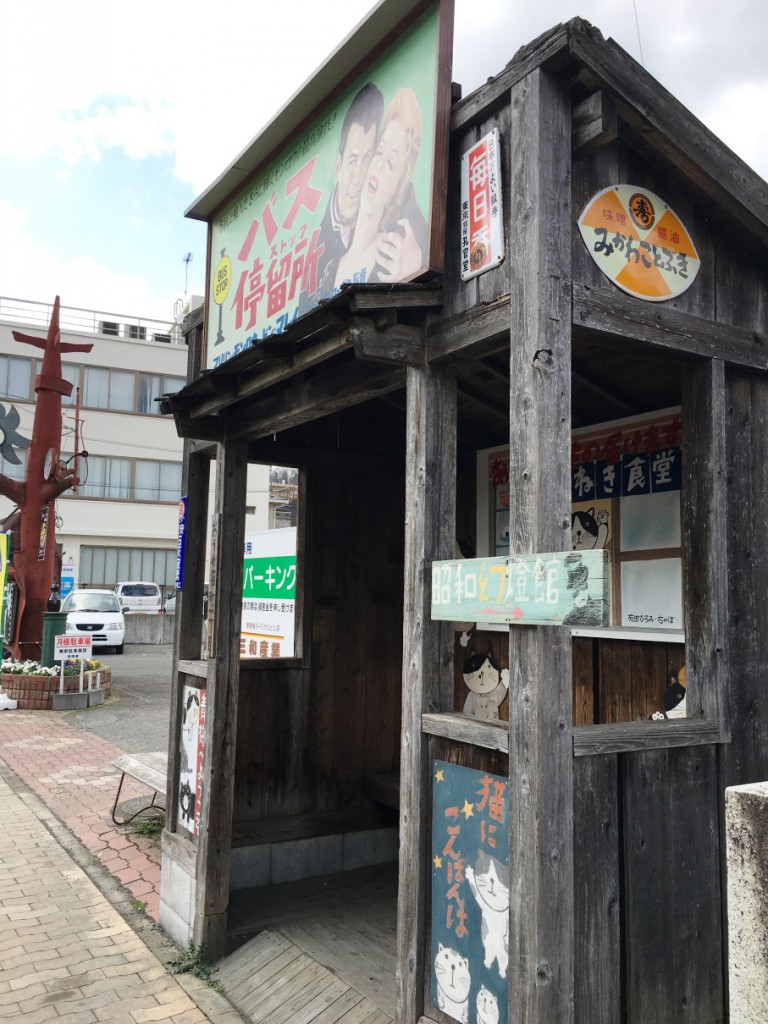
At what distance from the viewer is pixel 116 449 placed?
3167cm

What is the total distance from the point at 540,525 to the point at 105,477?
30.7 meters

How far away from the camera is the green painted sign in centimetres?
265

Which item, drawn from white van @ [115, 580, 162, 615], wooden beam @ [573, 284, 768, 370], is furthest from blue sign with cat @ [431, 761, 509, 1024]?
white van @ [115, 580, 162, 615]

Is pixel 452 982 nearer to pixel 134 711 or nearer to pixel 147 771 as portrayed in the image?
pixel 147 771

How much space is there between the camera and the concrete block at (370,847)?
19.9ft

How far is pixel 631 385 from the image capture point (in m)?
4.77

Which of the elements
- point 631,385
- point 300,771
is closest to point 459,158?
point 631,385

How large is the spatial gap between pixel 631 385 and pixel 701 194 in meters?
1.28

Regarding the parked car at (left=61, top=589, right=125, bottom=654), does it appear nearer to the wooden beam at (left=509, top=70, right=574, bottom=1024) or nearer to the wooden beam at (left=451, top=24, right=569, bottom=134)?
the wooden beam at (left=451, top=24, right=569, bottom=134)

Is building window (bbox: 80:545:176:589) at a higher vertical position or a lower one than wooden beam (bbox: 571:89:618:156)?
lower

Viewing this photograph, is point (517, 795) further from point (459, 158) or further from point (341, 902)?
point (341, 902)

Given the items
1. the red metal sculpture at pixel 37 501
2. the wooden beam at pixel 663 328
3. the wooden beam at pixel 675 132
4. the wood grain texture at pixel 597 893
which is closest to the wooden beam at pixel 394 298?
the wooden beam at pixel 663 328

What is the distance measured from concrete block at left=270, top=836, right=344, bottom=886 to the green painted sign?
129 inches

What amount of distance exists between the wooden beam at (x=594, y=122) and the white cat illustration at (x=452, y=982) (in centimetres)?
318
